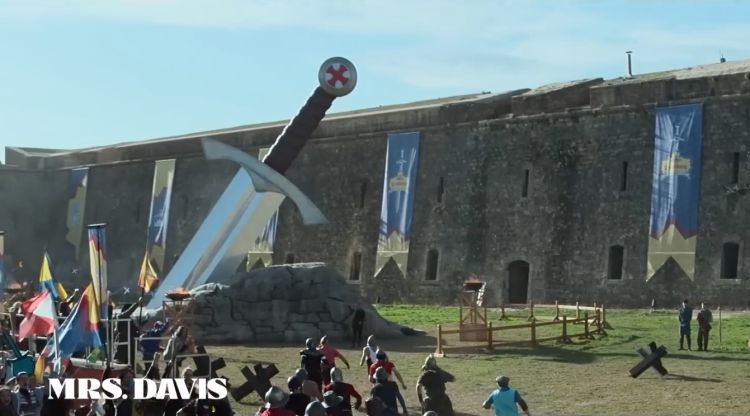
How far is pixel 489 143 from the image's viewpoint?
38.9 m

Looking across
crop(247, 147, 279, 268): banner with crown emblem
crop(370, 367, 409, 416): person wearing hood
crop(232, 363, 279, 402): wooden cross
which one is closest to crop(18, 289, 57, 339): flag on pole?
crop(232, 363, 279, 402): wooden cross

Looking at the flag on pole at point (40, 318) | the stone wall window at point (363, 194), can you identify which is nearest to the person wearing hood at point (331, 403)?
the flag on pole at point (40, 318)

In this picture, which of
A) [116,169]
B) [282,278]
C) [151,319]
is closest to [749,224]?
[282,278]

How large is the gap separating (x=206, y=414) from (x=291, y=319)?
671 inches

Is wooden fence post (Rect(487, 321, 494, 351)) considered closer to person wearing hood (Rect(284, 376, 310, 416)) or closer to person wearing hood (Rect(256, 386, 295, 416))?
person wearing hood (Rect(284, 376, 310, 416))

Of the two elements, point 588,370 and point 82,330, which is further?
point 588,370

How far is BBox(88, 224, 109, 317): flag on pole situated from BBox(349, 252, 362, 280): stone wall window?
26.9 m

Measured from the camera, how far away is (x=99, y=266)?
15.7 meters

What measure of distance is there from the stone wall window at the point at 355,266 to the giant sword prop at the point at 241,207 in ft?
41.4

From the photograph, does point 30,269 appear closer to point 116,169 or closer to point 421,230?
point 116,169

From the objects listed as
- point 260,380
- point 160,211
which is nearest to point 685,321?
point 260,380

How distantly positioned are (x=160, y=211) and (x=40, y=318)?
3470 centimetres

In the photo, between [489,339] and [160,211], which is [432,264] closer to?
[489,339]

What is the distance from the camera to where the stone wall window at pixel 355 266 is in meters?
43.0
